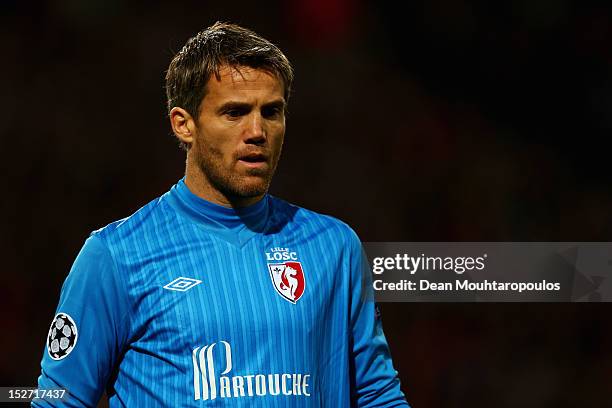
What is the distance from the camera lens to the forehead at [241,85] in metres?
1.80

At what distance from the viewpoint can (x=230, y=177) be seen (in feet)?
6.00

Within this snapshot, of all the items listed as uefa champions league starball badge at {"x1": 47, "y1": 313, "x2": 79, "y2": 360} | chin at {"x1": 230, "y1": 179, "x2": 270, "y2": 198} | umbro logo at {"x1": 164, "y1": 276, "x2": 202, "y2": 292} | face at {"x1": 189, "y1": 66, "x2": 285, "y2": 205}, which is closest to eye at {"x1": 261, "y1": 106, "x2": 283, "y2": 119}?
face at {"x1": 189, "y1": 66, "x2": 285, "y2": 205}

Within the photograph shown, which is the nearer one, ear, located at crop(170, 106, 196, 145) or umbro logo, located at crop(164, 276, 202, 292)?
umbro logo, located at crop(164, 276, 202, 292)

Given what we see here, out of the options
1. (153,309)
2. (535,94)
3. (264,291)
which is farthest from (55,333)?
(535,94)

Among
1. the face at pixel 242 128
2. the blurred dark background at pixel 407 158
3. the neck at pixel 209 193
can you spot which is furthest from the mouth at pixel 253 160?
the blurred dark background at pixel 407 158

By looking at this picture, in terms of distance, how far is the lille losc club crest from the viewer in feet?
5.97

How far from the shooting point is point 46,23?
4410 mm

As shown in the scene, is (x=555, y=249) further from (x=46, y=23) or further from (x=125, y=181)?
(x=46, y=23)

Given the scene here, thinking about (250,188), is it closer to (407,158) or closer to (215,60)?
(215,60)

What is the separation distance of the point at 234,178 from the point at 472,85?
111 inches

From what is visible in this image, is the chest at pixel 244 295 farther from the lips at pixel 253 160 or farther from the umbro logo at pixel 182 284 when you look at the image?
the lips at pixel 253 160

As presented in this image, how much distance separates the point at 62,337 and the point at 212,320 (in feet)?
1.02

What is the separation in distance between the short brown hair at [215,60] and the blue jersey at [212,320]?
0.21m

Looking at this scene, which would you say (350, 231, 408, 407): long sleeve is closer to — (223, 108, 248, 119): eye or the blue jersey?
the blue jersey
